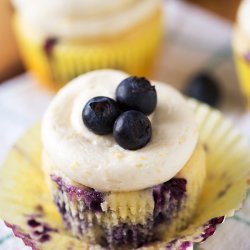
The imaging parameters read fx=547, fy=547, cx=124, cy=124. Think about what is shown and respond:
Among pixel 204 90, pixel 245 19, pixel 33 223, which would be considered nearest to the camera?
pixel 33 223

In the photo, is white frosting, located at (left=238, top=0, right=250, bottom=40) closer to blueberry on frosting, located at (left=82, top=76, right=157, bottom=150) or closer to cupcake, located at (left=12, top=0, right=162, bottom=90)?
cupcake, located at (left=12, top=0, right=162, bottom=90)

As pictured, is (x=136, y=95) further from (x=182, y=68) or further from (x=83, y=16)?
(x=182, y=68)

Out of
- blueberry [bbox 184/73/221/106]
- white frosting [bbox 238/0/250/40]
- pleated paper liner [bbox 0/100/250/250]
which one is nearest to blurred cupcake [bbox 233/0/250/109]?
white frosting [bbox 238/0/250/40]

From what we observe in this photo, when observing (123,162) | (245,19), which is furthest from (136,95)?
(245,19)

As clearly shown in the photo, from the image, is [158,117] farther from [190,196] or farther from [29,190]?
[29,190]

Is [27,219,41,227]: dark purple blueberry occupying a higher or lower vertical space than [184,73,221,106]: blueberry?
lower

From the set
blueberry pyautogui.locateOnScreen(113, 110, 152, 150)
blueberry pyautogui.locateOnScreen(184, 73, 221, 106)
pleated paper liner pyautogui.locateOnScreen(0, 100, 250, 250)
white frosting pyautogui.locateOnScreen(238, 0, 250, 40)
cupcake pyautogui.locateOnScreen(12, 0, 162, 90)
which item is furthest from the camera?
blueberry pyautogui.locateOnScreen(184, 73, 221, 106)
